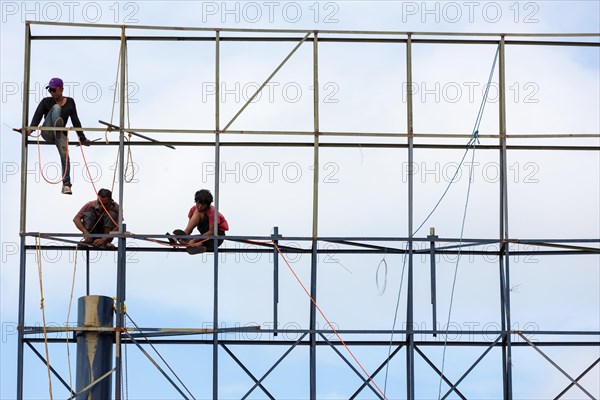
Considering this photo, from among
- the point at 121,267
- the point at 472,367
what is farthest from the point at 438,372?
the point at 121,267

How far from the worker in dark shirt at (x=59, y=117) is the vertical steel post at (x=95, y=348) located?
2392 mm

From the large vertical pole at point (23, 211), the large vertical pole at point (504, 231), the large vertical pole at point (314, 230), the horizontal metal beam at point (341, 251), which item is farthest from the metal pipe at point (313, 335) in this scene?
the large vertical pole at point (23, 211)

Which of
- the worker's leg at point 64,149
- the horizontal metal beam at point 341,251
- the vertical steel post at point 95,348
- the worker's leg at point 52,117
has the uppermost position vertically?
the worker's leg at point 52,117

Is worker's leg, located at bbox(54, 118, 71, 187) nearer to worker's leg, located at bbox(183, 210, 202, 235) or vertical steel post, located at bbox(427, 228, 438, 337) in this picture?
worker's leg, located at bbox(183, 210, 202, 235)

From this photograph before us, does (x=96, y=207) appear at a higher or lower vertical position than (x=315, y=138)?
lower

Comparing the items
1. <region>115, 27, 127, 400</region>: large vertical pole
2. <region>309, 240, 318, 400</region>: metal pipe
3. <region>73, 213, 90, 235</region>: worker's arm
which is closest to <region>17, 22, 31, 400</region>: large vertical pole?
<region>73, 213, 90, 235</region>: worker's arm

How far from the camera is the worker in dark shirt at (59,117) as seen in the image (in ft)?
120

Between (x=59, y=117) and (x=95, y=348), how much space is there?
170 inches

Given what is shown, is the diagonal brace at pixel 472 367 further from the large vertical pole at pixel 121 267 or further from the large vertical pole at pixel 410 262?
the large vertical pole at pixel 121 267

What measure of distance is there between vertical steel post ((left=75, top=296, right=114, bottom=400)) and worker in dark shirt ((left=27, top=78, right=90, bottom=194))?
2.39 meters

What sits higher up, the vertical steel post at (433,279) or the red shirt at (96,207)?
the red shirt at (96,207)

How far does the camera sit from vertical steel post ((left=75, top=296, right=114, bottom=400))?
117 feet

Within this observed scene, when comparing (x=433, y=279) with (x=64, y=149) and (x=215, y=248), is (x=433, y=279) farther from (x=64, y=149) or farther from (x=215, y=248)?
(x=64, y=149)

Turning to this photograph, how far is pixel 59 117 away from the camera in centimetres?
3675
